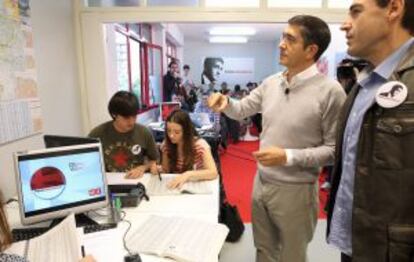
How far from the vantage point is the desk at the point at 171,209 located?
1553 millimetres

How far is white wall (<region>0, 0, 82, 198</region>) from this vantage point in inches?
86.7

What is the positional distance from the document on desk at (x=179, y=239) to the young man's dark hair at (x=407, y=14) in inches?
39.0

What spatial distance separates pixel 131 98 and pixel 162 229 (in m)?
1.06

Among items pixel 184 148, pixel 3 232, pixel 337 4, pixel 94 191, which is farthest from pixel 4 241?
pixel 337 4

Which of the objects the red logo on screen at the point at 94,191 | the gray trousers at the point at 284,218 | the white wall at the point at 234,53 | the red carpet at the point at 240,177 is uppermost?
the white wall at the point at 234,53

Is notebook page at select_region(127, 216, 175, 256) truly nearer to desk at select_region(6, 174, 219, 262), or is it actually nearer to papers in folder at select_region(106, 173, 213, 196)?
desk at select_region(6, 174, 219, 262)

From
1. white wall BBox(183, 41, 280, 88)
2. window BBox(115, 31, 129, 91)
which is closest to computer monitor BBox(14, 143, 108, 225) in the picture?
window BBox(115, 31, 129, 91)

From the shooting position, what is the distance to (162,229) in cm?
142

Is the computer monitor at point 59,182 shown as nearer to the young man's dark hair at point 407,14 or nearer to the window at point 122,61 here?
the young man's dark hair at point 407,14

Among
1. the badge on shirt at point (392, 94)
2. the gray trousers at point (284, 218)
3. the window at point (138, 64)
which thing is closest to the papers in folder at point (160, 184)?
the gray trousers at point (284, 218)

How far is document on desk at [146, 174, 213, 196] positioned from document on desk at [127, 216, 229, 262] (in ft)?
1.21

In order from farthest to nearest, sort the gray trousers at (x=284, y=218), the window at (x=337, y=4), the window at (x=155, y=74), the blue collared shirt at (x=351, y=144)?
the window at (x=155, y=74)
the window at (x=337, y=4)
the gray trousers at (x=284, y=218)
the blue collared shirt at (x=351, y=144)

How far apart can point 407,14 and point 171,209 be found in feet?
4.27

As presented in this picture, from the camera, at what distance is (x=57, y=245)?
125cm
